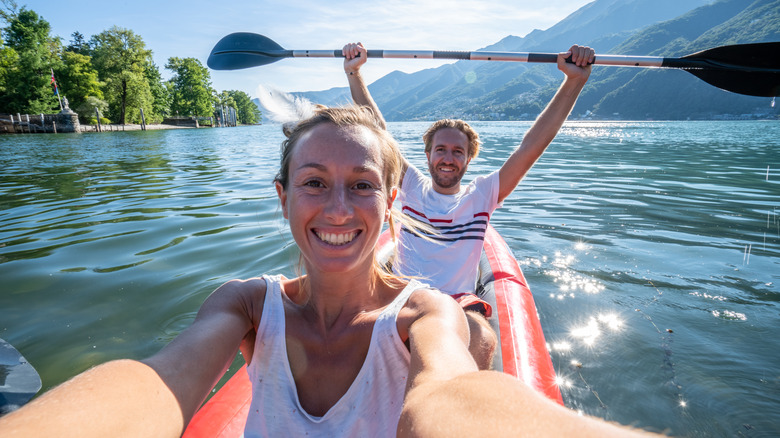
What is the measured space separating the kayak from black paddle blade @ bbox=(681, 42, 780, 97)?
334 cm

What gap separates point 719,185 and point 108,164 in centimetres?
2163

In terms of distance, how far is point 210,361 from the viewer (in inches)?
57.5

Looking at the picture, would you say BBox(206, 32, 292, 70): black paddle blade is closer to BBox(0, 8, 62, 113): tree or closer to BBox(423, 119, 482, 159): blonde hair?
BBox(423, 119, 482, 159): blonde hair

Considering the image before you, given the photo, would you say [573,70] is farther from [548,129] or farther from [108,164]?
[108,164]

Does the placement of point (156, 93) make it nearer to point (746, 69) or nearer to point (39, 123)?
point (39, 123)

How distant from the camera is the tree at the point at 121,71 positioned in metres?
53.4

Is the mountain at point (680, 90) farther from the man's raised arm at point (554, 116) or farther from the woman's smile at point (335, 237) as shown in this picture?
the woman's smile at point (335, 237)

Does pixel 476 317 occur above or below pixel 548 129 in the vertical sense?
below

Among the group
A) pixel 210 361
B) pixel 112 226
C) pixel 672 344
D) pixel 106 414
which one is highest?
pixel 106 414

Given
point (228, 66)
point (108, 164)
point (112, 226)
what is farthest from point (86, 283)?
point (108, 164)

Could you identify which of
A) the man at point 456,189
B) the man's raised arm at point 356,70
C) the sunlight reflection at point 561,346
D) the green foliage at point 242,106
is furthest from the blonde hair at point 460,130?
the green foliage at point 242,106

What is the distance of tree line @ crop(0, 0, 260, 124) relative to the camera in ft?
145

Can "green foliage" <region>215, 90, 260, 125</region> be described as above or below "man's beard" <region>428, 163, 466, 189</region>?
above

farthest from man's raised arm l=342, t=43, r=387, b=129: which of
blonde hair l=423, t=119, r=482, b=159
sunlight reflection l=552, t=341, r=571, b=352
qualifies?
sunlight reflection l=552, t=341, r=571, b=352
